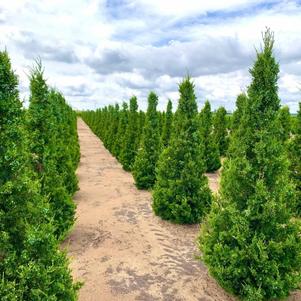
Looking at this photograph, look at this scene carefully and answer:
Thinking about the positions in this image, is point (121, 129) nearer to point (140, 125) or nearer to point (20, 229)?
point (140, 125)

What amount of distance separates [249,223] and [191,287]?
2.27m

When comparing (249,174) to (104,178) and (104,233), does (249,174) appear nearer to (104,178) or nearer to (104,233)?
(104,233)

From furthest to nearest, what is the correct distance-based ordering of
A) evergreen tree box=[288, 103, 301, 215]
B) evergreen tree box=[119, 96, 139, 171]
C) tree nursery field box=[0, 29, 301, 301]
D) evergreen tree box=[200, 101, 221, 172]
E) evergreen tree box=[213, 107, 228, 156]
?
1. evergreen tree box=[213, 107, 228, 156]
2. evergreen tree box=[119, 96, 139, 171]
3. evergreen tree box=[200, 101, 221, 172]
4. evergreen tree box=[288, 103, 301, 215]
5. tree nursery field box=[0, 29, 301, 301]

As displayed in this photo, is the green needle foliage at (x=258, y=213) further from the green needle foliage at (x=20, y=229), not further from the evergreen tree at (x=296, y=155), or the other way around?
the evergreen tree at (x=296, y=155)

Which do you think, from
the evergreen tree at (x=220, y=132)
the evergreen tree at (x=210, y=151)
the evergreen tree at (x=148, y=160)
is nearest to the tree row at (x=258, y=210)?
the evergreen tree at (x=148, y=160)

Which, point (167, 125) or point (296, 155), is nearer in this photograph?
point (296, 155)

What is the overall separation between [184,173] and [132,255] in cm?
389

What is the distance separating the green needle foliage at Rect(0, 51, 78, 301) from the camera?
523cm

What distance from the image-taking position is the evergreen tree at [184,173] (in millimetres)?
12859

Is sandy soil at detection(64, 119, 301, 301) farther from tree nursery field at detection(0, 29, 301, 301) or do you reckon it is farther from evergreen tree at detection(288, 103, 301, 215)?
evergreen tree at detection(288, 103, 301, 215)

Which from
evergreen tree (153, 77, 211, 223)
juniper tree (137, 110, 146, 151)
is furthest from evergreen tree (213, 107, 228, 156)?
evergreen tree (153, 77, 211, 223)

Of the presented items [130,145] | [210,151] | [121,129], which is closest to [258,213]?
[210,151]

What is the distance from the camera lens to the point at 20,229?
18.2ft

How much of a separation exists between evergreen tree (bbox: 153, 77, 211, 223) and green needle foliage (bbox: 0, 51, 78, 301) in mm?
7325
